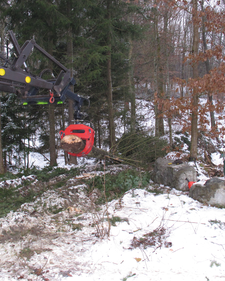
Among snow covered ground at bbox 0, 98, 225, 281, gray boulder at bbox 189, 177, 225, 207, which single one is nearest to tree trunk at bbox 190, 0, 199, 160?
gray boulder at bbox 189, 177, 225, 207

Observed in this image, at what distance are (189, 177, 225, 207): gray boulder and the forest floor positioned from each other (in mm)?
200

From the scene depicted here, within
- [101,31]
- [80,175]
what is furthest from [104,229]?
[101,31]

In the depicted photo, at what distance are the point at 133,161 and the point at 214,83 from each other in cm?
366

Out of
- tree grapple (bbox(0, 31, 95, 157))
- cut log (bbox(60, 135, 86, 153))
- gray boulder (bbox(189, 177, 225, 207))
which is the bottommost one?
gray boulder (bbox(189, 177, 225, 207))

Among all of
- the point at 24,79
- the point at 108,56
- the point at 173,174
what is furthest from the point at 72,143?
the point at 108,56

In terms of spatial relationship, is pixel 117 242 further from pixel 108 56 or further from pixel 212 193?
pixel 108 56

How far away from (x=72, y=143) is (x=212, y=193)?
3244 mm

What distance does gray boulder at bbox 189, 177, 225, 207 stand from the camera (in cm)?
481

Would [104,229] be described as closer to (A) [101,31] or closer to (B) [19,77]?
(B) [19,77]

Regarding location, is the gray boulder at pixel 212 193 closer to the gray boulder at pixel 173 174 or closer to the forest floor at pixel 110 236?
the forest floor at pixel 110 236

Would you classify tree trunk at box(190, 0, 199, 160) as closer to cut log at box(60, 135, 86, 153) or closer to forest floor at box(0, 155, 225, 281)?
forest floor at box(0, 155, 225, 281)

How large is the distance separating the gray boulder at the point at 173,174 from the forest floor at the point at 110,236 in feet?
0.99

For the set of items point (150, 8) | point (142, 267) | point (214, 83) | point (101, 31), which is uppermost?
point (150, 8)

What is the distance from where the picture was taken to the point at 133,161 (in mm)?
8102
